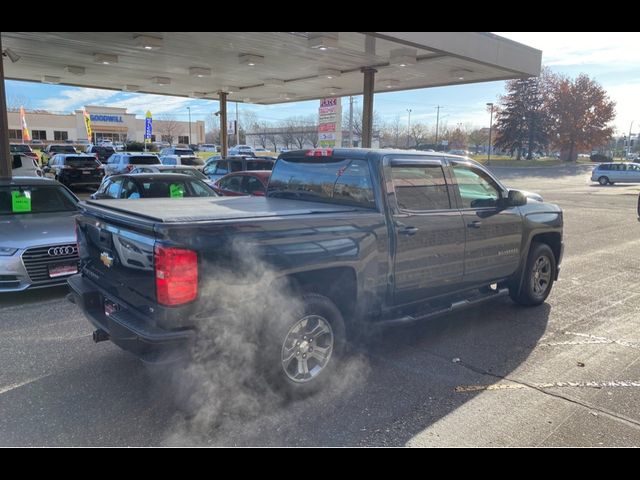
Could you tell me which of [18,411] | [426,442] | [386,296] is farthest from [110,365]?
[426,442]

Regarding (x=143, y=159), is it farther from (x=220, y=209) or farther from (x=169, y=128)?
(x=169, y=128)

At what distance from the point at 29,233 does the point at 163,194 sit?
9.84ft

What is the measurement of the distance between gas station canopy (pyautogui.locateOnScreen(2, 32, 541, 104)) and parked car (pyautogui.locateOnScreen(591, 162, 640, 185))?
22763 millimetres

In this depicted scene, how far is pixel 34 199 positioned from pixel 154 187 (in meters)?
2.04

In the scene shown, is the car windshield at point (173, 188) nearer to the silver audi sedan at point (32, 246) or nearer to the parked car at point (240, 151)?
the silver audi sedan at point (32, 246)

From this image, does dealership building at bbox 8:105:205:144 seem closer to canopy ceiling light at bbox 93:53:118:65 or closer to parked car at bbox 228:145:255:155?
parked car at bbox 228:145:255:155

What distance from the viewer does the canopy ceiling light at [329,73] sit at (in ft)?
56.2

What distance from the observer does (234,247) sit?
10.4 ft

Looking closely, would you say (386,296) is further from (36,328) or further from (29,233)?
(29,233)

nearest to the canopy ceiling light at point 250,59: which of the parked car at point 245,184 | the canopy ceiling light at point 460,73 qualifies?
the parked car at point 245,184

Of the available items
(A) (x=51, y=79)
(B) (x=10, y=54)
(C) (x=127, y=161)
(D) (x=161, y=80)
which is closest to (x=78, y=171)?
(C) (x=127, y=161)

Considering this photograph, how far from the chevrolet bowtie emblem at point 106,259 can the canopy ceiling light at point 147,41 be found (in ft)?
33.6

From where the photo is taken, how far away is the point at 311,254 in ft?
11.8

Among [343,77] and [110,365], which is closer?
[110,365]
